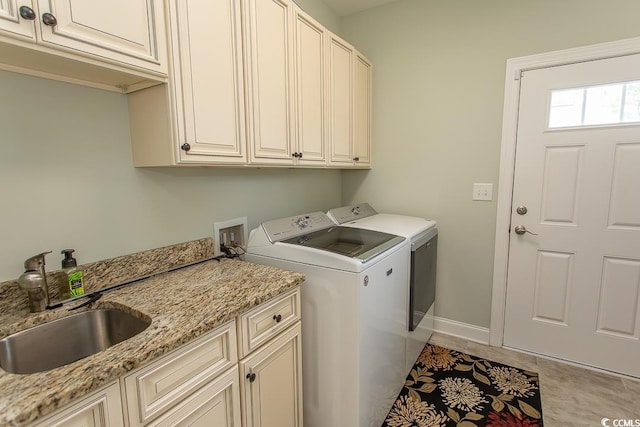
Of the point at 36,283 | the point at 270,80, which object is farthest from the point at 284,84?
the point at 36,283

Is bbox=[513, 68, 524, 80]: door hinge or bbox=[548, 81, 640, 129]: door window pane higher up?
bbox=[513, 68, 524, 80]: door hinge

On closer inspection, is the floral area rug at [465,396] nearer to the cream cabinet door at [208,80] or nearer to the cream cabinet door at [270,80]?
the cream cabinet door at [270,80]

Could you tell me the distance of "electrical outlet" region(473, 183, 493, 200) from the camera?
7.55 ft

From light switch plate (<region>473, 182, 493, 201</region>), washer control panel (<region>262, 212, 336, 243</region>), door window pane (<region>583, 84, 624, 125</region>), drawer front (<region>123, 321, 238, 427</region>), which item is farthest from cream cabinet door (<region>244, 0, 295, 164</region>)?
door window pane (<region>583, 84, 624, 125</region>)

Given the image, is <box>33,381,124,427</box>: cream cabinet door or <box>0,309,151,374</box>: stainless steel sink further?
<box>0,309,151,374</box>: stainless steel sink

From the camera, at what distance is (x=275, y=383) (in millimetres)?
1312

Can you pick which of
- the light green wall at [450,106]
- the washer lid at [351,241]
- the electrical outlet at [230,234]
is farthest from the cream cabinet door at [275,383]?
the light green wall at [450,106]

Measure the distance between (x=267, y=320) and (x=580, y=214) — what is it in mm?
2084

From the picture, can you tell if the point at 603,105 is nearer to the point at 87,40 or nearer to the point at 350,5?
the point at 350,5

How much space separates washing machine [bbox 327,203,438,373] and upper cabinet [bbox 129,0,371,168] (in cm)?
48

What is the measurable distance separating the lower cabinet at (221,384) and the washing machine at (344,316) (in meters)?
0.14

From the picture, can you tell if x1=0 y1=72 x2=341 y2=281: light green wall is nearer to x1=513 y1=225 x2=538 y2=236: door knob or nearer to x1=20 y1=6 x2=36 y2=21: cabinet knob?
x1=20 y1=6 x2=36 y2=21: cabinet knob

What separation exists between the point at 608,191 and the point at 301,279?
6.52 ft

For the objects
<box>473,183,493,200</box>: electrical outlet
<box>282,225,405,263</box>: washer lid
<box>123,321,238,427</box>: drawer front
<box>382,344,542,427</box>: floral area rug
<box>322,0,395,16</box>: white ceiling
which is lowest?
<box>382,344,542,427</box>: floral area rug
